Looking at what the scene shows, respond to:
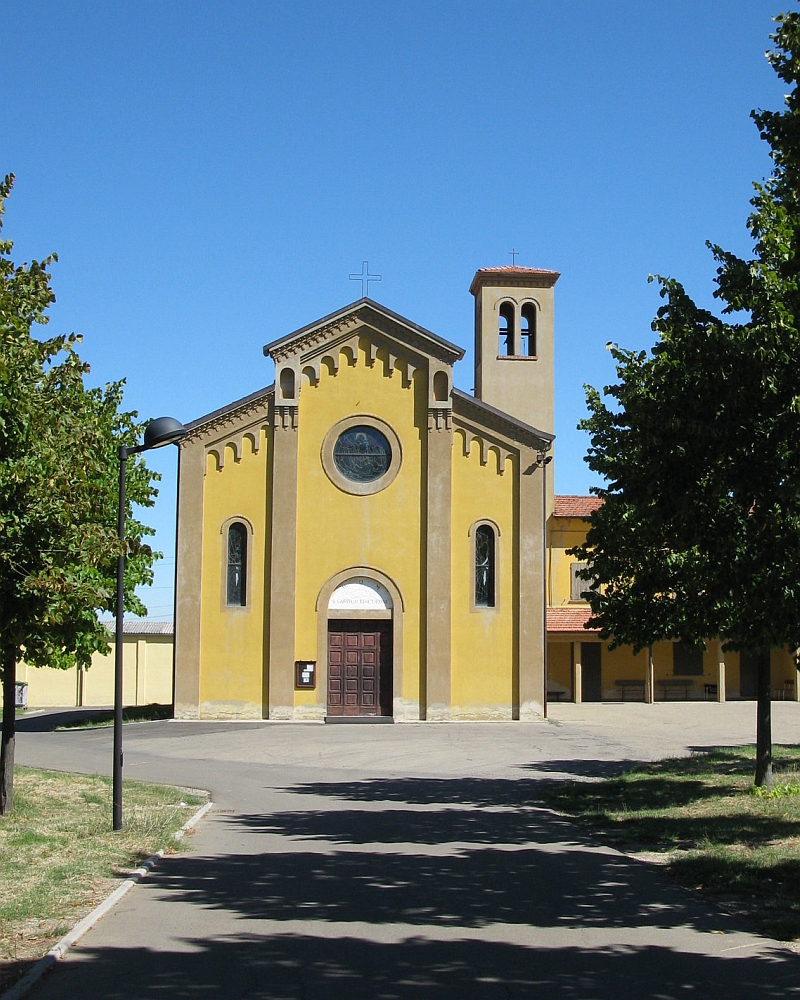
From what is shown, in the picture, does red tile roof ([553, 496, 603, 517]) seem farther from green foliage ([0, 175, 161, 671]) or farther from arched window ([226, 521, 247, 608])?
green foliage ([0, 175, 161, 671])

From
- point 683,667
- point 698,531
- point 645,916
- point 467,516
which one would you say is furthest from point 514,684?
point 645,916

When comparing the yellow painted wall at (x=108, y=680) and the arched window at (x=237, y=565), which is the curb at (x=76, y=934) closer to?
the arched window at (x=237, y=565)

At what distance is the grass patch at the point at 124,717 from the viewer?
3198 cm

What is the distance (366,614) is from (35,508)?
66.5 feet

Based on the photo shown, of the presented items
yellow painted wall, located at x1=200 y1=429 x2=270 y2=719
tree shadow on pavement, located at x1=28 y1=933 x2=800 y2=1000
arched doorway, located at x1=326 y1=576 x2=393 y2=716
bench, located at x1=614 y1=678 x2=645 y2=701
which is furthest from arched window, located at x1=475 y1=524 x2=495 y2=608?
tree shadow on pavement, located at x1=28 y1=933 x2=800 y2=1000

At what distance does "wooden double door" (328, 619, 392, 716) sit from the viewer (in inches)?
1243

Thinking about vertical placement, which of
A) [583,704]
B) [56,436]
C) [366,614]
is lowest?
[583,704]

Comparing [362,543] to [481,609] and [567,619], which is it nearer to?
[481,609]

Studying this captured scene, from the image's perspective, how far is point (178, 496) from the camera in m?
31.5

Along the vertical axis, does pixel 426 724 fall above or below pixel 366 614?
below

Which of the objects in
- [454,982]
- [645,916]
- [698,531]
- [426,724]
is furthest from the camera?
[426,724]

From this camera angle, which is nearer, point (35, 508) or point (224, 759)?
point (35, 508)

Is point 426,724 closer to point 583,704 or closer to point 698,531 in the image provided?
point 583,704

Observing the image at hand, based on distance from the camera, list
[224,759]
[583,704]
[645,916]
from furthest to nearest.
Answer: [583,704] < [224,759] < [645,916]
